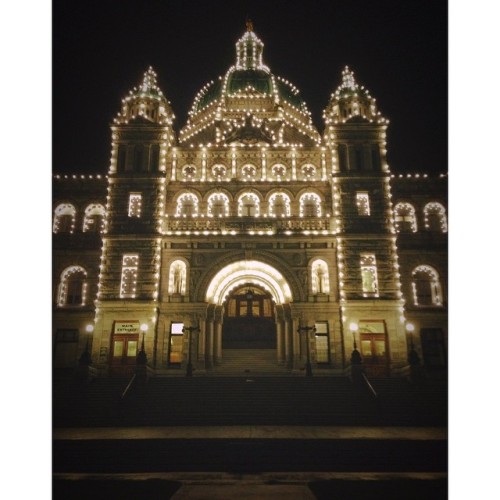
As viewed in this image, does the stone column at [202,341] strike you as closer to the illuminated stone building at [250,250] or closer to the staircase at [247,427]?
the illuminated stone building at [250,250]

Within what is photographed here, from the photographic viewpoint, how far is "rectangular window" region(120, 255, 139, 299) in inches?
982

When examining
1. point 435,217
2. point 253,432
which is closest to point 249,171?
point 435,217

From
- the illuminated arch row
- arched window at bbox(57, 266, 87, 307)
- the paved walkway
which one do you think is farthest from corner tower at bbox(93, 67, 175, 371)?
the paved walkway

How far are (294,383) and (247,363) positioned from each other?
482cm

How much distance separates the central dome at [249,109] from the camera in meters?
29.3

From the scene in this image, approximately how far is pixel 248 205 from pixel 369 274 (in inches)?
323

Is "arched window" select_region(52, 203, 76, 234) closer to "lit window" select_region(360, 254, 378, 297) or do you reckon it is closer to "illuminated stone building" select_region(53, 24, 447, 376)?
"illuminated stone building" select_region(53, 24, 447, 376)

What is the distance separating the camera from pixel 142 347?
2294cm

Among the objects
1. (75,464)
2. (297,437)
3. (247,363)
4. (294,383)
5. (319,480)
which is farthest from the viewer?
(247,363)

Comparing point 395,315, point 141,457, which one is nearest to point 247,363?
point 395,315

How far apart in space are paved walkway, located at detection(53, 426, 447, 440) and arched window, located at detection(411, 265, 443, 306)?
10752 mm

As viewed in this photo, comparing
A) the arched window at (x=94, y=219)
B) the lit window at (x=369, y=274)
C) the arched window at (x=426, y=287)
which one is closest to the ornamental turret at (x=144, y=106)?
the arched window at (x=94, y=219)

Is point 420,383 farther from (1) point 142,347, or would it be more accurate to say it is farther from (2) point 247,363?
(1) point 142,347

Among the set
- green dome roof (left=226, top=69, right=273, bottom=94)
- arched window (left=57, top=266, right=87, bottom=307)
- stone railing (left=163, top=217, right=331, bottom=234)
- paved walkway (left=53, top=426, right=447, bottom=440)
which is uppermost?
green dome roof (left=226, top=69, right=273, bottom=94)
